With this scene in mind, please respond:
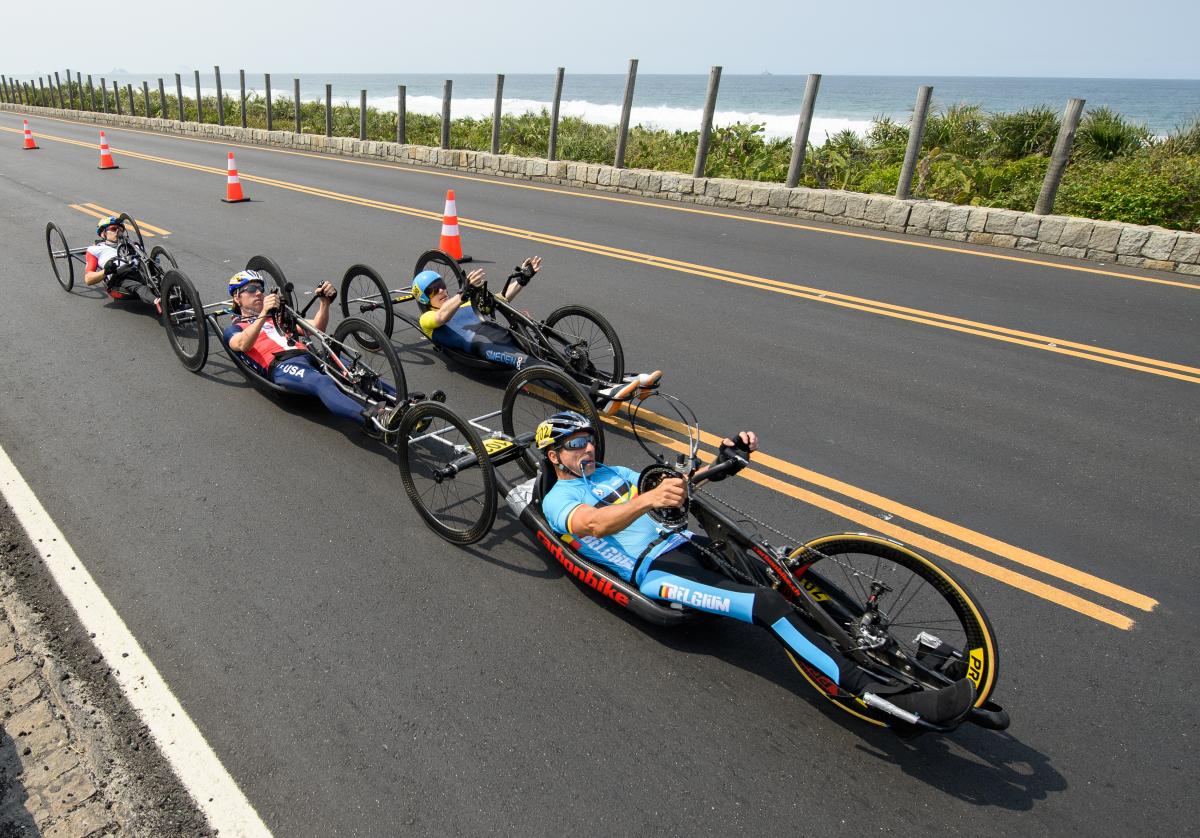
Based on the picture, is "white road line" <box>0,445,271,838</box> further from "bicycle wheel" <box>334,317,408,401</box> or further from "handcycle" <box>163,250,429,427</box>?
"bicycle wheel" <box>334,317,408,401</box>

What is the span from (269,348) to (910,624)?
4760mm

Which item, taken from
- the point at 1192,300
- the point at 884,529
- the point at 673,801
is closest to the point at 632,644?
the point at 673,801

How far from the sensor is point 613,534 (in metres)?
3.64

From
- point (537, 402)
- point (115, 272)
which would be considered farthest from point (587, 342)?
point (115, 272)

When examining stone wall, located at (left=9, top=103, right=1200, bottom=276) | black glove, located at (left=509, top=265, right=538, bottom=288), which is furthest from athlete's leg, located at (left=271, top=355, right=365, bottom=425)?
stone wall, located at (left=9, top=103, right=1200, bottom=276)

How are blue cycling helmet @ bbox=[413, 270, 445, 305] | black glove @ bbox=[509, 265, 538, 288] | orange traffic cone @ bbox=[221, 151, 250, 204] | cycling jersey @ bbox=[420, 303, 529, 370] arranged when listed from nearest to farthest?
cycling jersey @ bbox=[420, 303, 529, 370] → black glove @ bbox=[509, 265, 538, 288] → blue cycling helmet @ bbox=[413, 270, 445, 305] → orange traffic cone @ bbox=[221, 151, 250, 204]

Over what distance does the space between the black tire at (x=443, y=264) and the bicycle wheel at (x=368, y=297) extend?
1.57 feet

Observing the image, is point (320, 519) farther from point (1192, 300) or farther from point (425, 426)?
point (1192, 300)

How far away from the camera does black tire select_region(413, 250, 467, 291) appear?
284 inches

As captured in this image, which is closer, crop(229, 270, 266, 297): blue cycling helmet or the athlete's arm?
the athlete's arm

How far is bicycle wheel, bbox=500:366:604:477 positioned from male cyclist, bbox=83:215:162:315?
4849 mm

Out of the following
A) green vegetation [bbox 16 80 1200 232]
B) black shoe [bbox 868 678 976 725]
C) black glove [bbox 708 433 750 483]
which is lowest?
black shoe [bbox 868 678 976 725]

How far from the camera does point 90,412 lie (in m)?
5.92

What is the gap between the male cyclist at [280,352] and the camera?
17.6 ft
